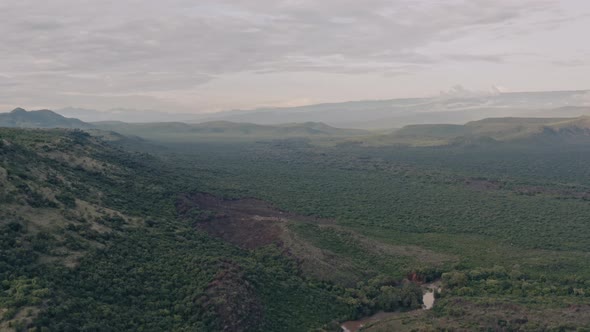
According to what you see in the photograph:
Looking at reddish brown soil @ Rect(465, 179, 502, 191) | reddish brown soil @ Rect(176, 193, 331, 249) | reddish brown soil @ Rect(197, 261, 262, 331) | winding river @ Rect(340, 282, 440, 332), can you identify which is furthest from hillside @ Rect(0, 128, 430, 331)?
reddish brown soil @ Rect(465, 179, 502, 191)

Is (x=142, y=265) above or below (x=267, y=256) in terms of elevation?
above

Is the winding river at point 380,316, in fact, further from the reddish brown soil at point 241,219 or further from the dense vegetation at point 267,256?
the reddish brown soil at point 241,219

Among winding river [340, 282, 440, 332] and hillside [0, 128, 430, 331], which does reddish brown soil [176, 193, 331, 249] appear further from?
winding river [340, 282, 440, 332]

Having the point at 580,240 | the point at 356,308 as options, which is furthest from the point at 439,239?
the point at 356,308

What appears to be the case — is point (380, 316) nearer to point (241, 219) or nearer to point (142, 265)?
point (142, 265)

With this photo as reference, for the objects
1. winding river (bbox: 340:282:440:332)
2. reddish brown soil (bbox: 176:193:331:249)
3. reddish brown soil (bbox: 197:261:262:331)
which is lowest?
winding river (bbox: 340:282:440:332)

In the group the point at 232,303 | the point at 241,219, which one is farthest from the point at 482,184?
the point at 232,303

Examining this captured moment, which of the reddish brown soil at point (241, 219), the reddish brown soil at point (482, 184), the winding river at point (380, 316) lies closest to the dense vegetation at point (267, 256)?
the winding river at point (380, 316)

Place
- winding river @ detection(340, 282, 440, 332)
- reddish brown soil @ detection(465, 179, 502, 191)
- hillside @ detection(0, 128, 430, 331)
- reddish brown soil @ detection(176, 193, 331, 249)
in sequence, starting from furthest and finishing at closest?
reddish brown soil @ detection(465, 179, 502, 191) → reddish brown soil @ detection(176, 193, 331, 249) → winding river @ detection(340, 282, 440, 332) → hillside @ detection(0, 128, 430, 331)
